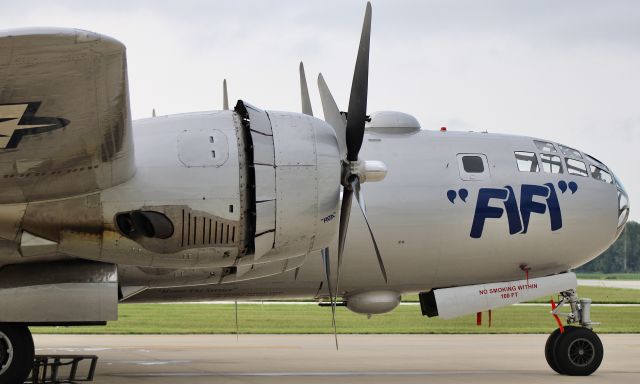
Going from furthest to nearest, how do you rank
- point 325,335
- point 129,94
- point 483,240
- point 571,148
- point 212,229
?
1. point 325,335
2. point 571,148
3. point 483,240
4. point 212,229
5. point 129,94

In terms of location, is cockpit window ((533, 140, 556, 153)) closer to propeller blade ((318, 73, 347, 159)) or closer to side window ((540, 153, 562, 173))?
side window ((540, 153, 562, 173))

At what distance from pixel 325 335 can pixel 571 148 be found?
13350mm

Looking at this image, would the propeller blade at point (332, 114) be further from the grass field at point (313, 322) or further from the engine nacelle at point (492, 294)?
the grass field at point (313, 322)

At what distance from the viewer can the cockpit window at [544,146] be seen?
64.6 feet

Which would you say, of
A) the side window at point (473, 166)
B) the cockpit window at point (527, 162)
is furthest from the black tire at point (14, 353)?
the cockpit window at point (527, 162)

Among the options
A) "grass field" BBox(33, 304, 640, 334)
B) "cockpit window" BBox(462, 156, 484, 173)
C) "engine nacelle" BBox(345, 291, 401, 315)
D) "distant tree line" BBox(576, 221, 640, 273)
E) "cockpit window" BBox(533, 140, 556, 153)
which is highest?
"cockpit window" BBox(533, 140, 556, 153)

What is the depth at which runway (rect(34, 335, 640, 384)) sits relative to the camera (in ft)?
59.7

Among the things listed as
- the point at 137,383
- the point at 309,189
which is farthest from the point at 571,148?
the point at 137,383

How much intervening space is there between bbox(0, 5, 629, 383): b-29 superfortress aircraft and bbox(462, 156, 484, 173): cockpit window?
4 centimetres

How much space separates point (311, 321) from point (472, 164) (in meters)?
18.9

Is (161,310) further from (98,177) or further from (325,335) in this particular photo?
(98,177)

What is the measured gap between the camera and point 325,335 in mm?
31203

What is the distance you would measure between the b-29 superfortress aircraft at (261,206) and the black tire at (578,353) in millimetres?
31

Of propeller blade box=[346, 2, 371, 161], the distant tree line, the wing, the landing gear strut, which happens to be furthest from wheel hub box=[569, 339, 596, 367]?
the distant tree line
